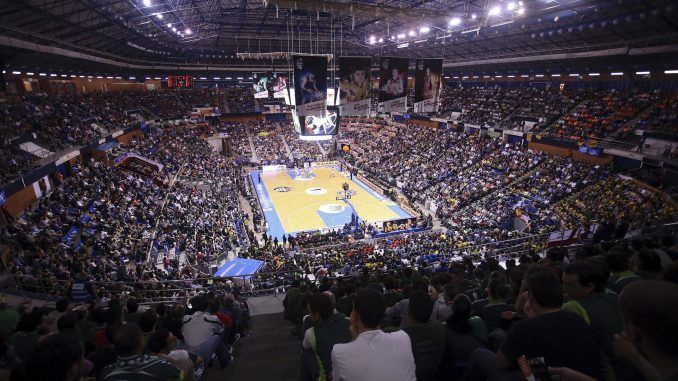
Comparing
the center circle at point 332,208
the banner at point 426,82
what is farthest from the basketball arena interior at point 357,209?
the center circle at point 332,208

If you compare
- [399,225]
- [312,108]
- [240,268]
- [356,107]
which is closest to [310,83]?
[312,108]

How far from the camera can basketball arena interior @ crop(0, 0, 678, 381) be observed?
3154 mm

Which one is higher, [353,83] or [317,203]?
[353,83]

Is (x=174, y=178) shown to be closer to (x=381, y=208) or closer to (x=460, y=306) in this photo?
(x=381, y=208)

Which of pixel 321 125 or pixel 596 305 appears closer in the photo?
pixel 596 305

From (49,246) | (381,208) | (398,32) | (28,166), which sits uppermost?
(398,32)

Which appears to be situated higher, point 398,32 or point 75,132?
point 398,32

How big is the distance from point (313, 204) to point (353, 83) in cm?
1915

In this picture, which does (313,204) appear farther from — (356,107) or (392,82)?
(392,82)

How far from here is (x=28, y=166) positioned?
18.8 metres

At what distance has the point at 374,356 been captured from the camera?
2574mm

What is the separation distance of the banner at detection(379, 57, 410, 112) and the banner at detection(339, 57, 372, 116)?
868 mm

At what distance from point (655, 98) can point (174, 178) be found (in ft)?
129

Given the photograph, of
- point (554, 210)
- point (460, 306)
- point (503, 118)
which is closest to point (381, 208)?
point (554, 210)
